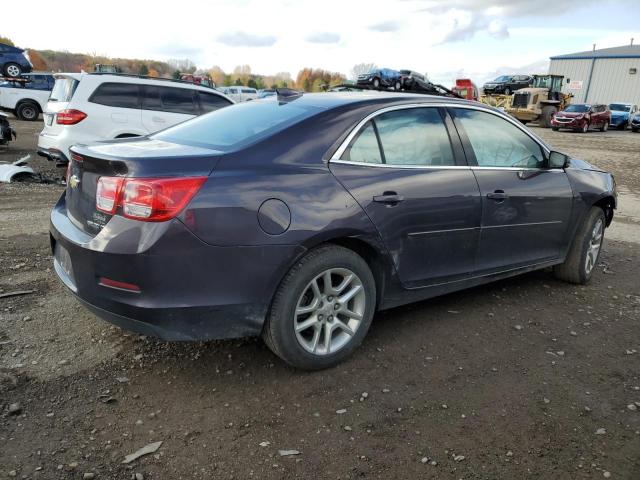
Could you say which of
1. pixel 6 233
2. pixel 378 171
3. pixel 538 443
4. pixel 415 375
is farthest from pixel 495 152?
pixel 6 233

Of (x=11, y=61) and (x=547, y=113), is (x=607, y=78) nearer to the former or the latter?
(x=547, y=113)

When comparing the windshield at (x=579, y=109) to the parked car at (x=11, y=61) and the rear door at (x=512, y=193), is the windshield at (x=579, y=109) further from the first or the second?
the parked car at (x=11, y=61)

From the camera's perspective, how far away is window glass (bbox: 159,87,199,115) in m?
9.04

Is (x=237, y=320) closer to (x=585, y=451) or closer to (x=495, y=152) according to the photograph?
(x=585, y=451)

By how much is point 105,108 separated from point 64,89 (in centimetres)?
87

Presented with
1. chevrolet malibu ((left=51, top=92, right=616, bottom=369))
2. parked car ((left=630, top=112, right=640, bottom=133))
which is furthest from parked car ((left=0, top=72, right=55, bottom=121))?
parked car ((left=630, top=112, right=640, bottom=133))

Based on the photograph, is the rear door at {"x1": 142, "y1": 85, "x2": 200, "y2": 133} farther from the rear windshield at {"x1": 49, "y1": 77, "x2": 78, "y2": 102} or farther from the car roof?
the car roof

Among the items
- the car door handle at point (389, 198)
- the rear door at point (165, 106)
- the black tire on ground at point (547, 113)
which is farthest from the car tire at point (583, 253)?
the black tire on ground at point (547, 113)

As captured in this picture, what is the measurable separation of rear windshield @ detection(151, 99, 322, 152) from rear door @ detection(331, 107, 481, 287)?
413mm

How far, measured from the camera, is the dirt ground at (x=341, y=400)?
93.0 inches

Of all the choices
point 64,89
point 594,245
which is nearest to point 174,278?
point 594,245

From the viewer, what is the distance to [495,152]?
157 inches

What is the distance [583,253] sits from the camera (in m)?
4.71

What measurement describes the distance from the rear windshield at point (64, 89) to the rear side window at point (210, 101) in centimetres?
210
